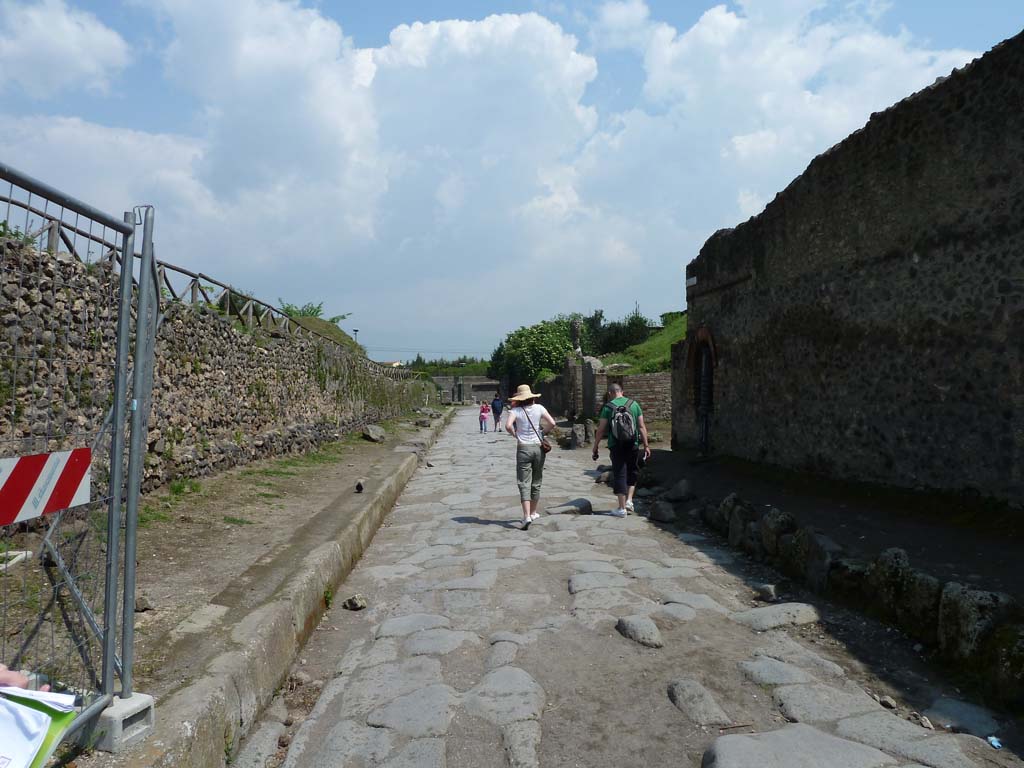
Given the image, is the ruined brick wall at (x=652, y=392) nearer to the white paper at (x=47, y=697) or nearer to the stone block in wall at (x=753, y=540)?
the stone block in wall at (x=753, y=540)

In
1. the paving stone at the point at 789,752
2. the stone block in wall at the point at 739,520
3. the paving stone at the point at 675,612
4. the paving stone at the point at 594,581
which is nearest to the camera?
the paving stone at the point at 789,752

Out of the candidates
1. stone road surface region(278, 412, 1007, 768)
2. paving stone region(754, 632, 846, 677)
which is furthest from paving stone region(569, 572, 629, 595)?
paving stone region(754, 632, 846, 677)

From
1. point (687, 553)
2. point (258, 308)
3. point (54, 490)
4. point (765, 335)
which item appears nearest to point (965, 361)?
point (687, 553)

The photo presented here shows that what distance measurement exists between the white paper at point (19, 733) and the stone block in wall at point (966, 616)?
3.92 m

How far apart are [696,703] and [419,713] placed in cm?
123

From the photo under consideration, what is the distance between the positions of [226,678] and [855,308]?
7.35 metres

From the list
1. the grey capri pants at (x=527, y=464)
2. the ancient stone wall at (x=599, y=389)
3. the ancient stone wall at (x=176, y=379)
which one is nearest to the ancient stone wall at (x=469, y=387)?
the ancient stone wall at (x=599, y=389)

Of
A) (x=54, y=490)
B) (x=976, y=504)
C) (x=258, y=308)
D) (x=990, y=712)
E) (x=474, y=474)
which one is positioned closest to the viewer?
(x=54, y=490)

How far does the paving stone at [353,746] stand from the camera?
2826 mm

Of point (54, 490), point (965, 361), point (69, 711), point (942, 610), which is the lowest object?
point (942, 610)

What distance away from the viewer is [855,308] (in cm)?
796

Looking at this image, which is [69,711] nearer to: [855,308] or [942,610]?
[942,610]

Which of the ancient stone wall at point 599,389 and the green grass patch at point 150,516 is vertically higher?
the ancient stone wall at point 599,389

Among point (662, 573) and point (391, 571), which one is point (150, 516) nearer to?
point (391, 571)
